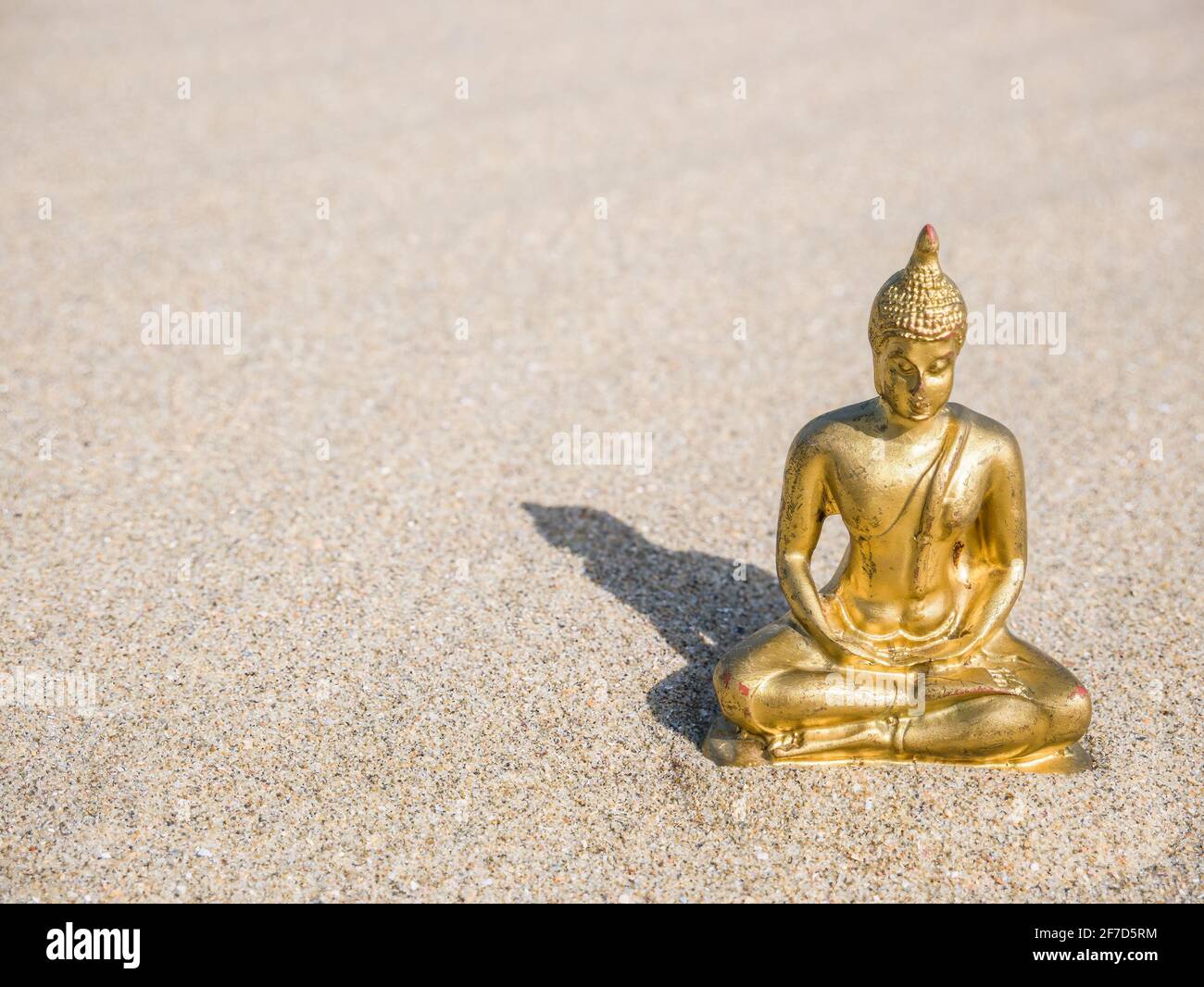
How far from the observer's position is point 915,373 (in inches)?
128

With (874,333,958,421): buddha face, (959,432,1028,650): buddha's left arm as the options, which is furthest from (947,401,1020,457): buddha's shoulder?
(874,333,958,421): buddha face

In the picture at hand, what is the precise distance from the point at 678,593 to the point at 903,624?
938 millimetres

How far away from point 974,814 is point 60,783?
98.8 inches

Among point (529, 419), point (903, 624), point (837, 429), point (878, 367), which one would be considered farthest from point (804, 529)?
point (529, 419)

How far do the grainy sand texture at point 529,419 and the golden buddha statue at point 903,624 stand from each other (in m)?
0.13

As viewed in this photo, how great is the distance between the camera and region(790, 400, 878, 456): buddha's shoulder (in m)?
3.44

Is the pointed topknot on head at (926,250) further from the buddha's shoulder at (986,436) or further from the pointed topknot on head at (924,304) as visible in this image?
the buddha's shoulder at (986,436)

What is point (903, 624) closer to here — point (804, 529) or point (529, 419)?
point (804, 529)

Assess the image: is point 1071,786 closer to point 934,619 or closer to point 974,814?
point 974,814

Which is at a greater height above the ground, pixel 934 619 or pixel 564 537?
pixel 564 537

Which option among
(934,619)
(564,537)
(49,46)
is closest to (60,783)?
(564,537)

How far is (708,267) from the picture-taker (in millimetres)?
6859

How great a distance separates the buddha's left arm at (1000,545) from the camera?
344 cm

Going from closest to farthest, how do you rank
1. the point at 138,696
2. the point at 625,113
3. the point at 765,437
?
1. the point at 138,696
2. the point at 765,437
3. the point at 625,113
